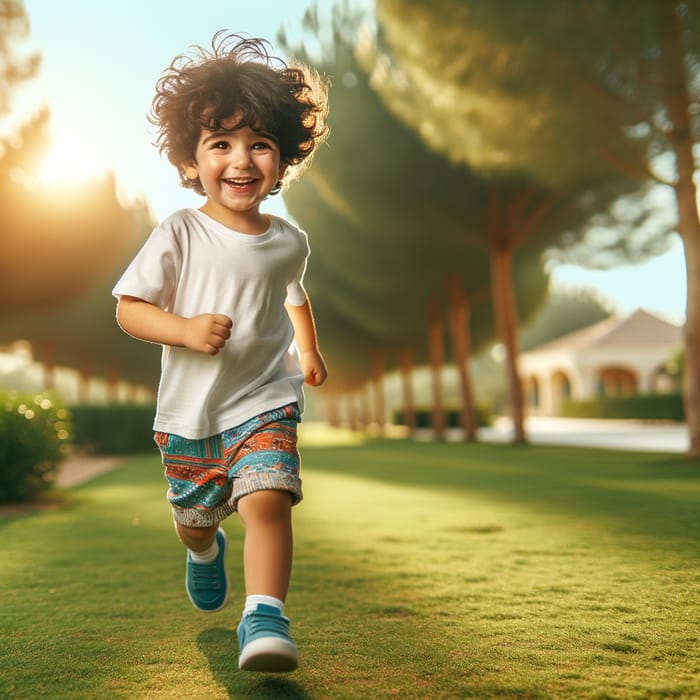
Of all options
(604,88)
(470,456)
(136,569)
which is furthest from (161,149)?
(470,456)

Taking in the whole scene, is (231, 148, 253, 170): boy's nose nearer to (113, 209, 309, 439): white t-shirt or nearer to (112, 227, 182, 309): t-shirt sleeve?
(113, 209, 309, 439): white t-shirt

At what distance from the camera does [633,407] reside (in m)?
34.4

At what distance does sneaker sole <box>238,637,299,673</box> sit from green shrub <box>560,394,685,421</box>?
31017mm

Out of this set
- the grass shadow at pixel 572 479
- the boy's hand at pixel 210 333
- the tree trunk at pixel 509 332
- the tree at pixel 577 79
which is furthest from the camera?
the tree trunk at pixel 509 332

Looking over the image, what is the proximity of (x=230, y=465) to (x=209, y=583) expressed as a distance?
0.75 meters

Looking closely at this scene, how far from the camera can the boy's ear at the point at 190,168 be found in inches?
109

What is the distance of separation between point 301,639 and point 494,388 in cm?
7670

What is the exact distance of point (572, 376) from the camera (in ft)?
152

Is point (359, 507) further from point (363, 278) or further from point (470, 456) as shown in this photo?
point (363, 278)

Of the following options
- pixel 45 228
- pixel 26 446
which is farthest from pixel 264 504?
pixel 45 228

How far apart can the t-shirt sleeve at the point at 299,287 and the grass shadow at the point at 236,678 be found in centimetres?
119

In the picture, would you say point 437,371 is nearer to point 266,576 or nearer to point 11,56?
point 11,56

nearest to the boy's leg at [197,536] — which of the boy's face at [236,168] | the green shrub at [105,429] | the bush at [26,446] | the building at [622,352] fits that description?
the boy's face at [236,168]

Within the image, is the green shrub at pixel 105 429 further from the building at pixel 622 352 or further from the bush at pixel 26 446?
the building at pixel 622 352
